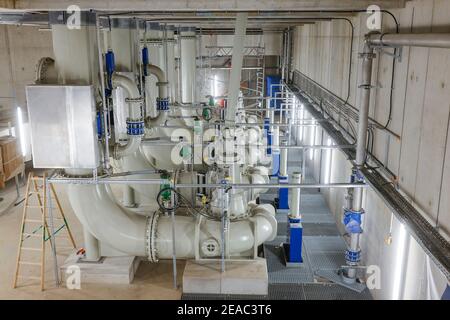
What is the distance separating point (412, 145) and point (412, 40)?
120cm

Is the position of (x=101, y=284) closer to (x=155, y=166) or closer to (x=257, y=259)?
(x=257, y=259)

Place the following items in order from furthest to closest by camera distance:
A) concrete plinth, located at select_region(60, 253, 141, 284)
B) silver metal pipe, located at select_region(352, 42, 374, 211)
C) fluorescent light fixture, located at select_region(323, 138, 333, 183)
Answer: fluorescent light fixture, located at select_region(323, 138, 333, 183)
concrete plinth, located at select_region(60, 253, 141, 284)
silver metal pipe, located at select_region(352, 42, 374, 211)

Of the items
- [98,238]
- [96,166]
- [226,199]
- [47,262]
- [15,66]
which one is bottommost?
[47,262]

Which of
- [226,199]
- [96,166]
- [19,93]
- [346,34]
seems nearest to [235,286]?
[226,199]

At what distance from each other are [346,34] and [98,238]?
5.88 meters

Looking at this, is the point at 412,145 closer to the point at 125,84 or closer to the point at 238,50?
the point at 238,50

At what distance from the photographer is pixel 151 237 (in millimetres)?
7488

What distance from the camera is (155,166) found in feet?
36.1

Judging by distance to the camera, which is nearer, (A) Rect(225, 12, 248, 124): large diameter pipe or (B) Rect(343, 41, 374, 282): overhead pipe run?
(B) Rect(343, 41, 374, 282): overhead pipe run

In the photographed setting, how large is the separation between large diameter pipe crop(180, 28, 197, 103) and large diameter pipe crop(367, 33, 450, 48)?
341 inches

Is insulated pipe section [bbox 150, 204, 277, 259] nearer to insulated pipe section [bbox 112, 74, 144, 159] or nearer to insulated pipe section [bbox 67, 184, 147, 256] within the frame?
insulated pipe section [bbox 67, 184, 147, 256]

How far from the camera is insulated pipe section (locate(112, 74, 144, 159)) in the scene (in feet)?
23.8

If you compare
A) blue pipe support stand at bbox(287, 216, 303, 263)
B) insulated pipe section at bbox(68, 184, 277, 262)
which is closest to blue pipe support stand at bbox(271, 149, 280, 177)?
blue pipe support stand at bbox(287, 216, 303, 263)

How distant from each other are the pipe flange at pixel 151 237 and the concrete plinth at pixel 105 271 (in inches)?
20.6
